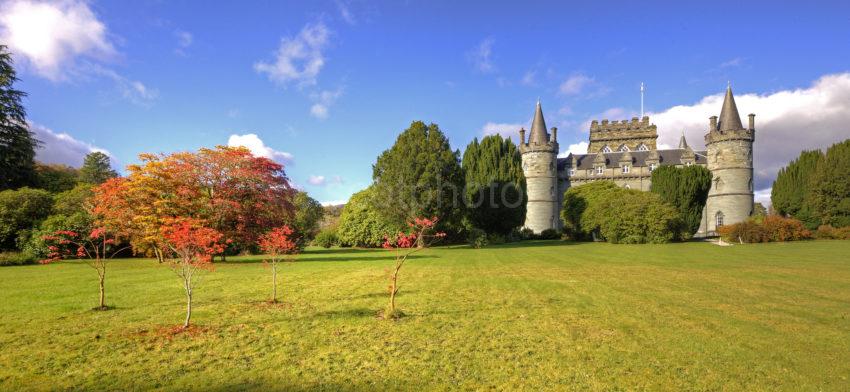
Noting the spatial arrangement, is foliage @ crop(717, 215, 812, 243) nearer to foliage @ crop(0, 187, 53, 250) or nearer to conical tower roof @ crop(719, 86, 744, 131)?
conical tower roof @ crop(719, 86, 744, 131)

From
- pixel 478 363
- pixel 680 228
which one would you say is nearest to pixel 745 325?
pixel 478 363

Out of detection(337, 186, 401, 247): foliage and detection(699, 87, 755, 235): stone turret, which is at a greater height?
detection(699, 87, 755, 235): stone turret

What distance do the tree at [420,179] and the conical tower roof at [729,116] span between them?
3115 centimetres

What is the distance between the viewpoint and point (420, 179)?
29.8 metres

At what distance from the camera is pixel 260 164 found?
22.1 meters

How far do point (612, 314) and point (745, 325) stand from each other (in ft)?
7.70

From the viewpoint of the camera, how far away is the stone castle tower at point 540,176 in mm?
48062

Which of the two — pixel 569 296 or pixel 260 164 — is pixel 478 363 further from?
pixel 260 164

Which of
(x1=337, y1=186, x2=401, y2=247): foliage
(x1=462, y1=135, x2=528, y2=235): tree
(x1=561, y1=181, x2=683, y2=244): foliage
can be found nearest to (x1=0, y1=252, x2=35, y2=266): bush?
(x1=337, y1=186, x2=401, y2=247): foliage

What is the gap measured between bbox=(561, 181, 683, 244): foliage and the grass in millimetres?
20292

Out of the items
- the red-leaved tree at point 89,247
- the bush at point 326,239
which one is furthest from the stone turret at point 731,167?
the red-leaved tree at point 89,247

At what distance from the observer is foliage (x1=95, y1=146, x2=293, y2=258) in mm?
19938

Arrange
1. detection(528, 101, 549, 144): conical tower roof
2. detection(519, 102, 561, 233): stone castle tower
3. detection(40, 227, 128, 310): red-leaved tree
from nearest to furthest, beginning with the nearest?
detection(40, 227, 128, 310): red-leaved tree
detection(519, 102, 561, 233): stone castle tower
detection(528, 101, 549, 144): conical tower roof

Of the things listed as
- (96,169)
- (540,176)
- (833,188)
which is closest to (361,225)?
(540,176)
